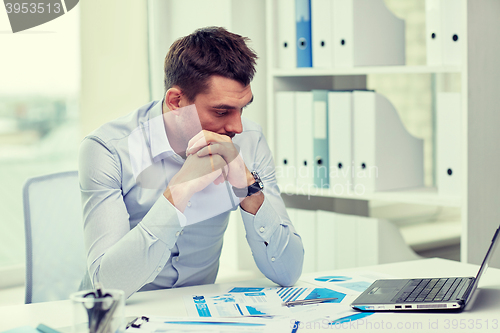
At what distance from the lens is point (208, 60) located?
135 centimetres

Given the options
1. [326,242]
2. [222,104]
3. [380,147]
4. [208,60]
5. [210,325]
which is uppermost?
[208,60]

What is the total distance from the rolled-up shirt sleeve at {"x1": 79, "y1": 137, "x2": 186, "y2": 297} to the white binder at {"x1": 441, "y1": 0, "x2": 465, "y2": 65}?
1024 millimetres

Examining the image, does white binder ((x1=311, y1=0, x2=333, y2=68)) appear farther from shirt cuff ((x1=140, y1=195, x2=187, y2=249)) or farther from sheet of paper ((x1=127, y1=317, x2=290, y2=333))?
sheet of paper ((x1=127, y1=317, x2=290, y2=333))

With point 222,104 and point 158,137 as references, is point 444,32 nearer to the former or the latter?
point 222,104

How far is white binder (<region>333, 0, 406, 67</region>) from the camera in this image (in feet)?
6.34

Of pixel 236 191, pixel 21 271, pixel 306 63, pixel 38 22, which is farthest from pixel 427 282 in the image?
pixel 38 22

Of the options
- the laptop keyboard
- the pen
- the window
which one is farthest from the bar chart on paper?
the window

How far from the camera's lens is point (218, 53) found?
1.34 m

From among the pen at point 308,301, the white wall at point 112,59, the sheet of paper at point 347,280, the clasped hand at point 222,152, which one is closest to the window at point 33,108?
the white wall at point 112,59

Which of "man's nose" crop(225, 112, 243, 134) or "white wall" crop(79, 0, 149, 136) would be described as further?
"white wall" crop(79, 0, 149, 136)

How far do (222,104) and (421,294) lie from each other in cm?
63

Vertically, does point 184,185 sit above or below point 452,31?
below

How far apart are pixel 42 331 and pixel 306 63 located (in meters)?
1.49

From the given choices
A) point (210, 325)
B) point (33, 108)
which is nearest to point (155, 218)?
point (210, 325)
